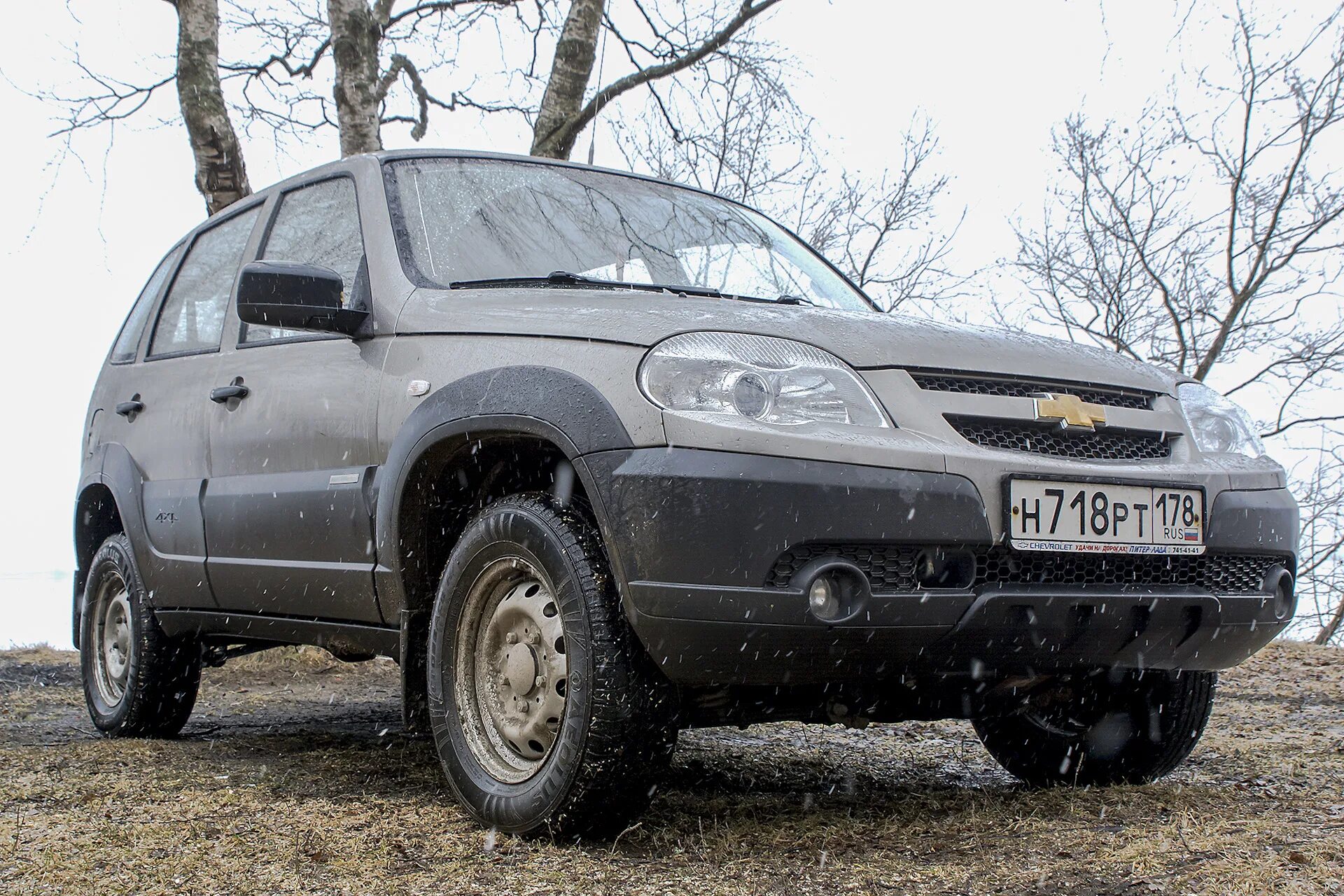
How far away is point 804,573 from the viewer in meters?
2.59

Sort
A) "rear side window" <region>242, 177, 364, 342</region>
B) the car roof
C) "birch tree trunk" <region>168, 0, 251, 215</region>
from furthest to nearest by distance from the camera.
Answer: "birch tree trunk" <region>168, 0, 251, 215</region> → the car roof → "rear side window" <region>242, 177, 364, 342</region>

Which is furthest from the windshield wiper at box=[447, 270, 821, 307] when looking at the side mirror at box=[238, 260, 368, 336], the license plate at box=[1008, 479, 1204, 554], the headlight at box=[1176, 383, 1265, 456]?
the headlight at box=[1176, 383, 1265, 456]

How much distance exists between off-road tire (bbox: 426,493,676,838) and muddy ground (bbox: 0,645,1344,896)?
90 mm

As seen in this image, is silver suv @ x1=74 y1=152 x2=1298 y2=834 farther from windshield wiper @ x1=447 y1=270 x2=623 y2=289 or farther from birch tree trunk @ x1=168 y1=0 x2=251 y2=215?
birch tree trunk @ x1=168 y1=0 x2=251 y2=215

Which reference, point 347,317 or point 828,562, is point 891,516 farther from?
point 347,317

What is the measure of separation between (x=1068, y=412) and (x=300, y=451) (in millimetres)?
2182

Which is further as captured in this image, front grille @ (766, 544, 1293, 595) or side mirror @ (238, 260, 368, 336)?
side mirror @ (238, 260, 368, 336)

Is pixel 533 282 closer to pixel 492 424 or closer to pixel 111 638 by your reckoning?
pixel 492 424

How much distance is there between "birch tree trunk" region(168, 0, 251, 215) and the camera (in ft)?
30.3

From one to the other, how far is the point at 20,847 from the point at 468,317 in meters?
1.62

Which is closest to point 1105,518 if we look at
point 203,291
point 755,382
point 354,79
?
point 755,382

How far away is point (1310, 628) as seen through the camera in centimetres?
2016

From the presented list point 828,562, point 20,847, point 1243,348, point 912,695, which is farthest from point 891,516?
point 1243,348

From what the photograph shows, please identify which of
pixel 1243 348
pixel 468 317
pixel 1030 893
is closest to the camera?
pixel 1030 893
